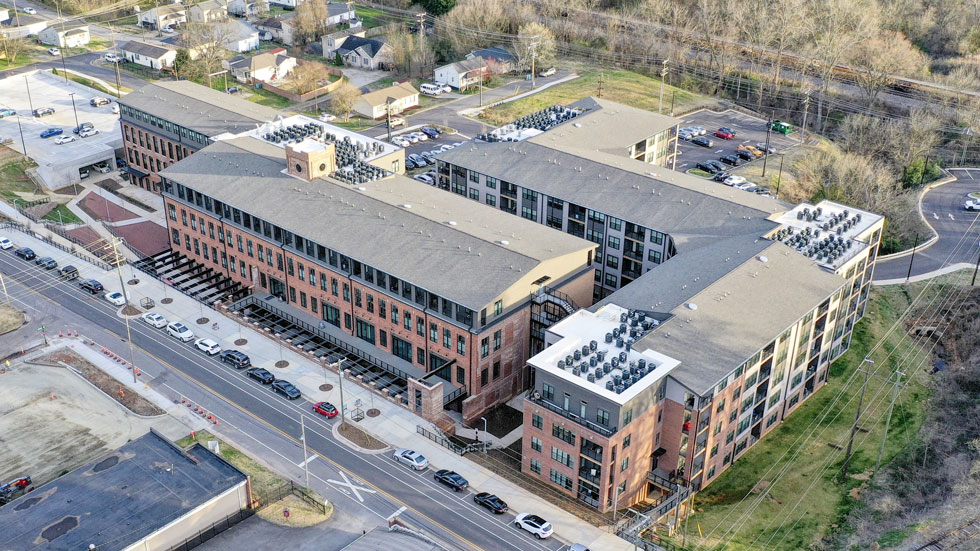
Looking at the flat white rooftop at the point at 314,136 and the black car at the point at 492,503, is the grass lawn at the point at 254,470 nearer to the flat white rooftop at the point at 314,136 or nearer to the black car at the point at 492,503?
the black car at the point at 492,503

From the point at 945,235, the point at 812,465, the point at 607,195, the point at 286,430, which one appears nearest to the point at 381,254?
the point at 286,430

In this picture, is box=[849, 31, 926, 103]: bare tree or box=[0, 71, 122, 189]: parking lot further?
box=[849, 31, 926, 103]: bare tree

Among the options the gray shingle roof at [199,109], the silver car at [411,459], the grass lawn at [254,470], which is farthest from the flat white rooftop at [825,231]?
the gray shingle roof at [199,109]

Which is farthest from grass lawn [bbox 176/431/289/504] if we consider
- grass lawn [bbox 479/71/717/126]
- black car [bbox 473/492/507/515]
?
grass lawn [bbox 479/71/717/126]

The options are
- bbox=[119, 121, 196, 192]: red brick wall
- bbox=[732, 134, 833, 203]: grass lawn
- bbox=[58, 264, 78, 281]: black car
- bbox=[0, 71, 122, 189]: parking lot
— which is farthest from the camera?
bbox=[0, 71, 122, 189]: parking lot

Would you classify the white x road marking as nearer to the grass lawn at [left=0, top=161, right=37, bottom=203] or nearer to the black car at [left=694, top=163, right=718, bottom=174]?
the grass lawn at [left=0, top=161, right=37, bottom=203]

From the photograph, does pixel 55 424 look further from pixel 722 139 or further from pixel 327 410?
pixel 722 139

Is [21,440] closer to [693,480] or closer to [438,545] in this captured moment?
[438,545]
